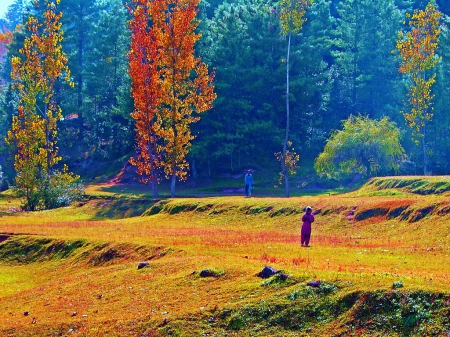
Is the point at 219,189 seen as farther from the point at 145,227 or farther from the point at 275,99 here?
the point at 145,227

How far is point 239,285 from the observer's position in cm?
1789

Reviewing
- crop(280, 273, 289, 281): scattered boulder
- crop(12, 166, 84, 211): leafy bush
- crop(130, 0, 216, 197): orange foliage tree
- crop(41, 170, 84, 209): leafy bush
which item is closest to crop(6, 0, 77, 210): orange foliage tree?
crop(12, 166, 84, 211): leafy bush

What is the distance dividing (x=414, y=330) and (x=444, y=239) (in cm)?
1198

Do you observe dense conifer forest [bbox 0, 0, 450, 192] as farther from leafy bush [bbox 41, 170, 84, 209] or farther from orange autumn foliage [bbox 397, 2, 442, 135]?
leafy bush [bbox 41, 170, 84, 209]

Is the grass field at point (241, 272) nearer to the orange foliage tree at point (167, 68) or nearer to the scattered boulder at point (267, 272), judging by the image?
the scattered boulder at point (267, 272)

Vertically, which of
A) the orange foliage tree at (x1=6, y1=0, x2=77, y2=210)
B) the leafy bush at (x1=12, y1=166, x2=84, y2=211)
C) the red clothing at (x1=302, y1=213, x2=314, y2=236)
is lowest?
the leafy bush at (x1=12, y1=166, x2=84, y2=211)

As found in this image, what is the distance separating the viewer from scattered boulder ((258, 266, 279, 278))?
1783 centimetres

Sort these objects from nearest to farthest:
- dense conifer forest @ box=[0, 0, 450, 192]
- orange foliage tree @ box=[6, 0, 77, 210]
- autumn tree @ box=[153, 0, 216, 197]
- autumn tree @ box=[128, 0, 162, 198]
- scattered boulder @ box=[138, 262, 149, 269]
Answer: scattered boulder @ box=[138, 262, 149, 269] → autumn tree @ box=[153, 0, 216, 197] → autumn tree @ box=[128, 0, 162, 198] → orange foliage tree @ box=[6, 0, 77, 210] → dense conifer forest @ box=[0, 0, 450, 192]

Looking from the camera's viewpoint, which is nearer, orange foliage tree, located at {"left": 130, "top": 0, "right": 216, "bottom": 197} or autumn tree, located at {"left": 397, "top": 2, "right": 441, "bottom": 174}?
orange foliage tree, located at {"left": 130, "top": 0, "right": 216, "bottom": 197}

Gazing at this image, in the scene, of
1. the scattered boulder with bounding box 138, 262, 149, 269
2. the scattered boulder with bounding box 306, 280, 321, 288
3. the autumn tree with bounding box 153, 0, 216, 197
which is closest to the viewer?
the scattered boulder with bounding box 306, 280, 321, 288

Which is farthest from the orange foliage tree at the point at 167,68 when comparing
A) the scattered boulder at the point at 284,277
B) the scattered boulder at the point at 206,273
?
the scattered boulder at the point at 284,277

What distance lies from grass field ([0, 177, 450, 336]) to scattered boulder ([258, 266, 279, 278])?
0.31 meters

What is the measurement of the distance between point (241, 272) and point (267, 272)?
4.07 feet

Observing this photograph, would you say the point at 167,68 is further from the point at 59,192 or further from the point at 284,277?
the point at 284,277
